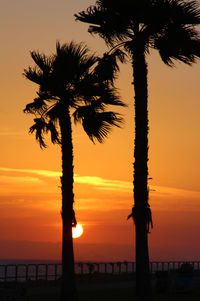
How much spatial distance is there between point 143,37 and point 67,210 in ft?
33.0

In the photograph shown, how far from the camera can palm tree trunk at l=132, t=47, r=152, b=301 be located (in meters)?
29.5

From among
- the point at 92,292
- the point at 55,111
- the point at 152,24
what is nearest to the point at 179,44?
the point at 152,24

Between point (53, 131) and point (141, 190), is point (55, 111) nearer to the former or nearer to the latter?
point (53, 131)

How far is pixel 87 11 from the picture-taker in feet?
104

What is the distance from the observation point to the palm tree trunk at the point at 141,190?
2950cm

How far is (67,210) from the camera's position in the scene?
120 ft

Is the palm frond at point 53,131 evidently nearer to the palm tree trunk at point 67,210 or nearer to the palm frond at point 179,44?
the palm tree trunk at point 67,210

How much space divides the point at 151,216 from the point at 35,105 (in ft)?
38.2

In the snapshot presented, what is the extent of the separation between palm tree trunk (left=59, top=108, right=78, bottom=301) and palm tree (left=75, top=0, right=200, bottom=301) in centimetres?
697

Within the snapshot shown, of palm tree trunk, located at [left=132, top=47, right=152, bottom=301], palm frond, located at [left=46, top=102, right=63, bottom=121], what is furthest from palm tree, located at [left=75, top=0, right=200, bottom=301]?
palm frond, located at [left=46, top=102, right=63, bottom=121]

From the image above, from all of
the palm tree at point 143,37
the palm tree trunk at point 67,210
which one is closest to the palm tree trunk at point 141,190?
the palm tree at point 143,37

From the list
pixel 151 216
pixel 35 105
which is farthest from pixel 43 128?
pixel 151 216

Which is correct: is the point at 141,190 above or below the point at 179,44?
below

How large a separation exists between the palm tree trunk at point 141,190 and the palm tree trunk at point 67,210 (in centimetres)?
675
